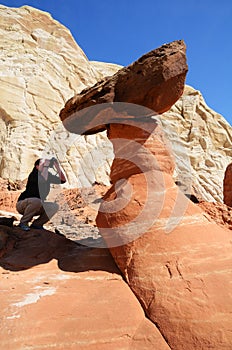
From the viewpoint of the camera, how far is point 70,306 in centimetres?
212

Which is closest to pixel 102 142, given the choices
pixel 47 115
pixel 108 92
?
pixel 47 115

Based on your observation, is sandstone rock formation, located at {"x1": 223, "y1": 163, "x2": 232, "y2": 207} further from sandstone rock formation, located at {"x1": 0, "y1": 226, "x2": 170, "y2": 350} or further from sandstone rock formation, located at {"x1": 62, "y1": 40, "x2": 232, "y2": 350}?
sandstone rock formation, located at {"x1": 0, "y1": 226, "x2": 170, "y2": 350}

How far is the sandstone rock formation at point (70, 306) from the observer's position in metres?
1.84

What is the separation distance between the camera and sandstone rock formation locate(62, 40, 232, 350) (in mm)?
1912

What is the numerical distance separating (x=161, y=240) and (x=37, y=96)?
41.6 feet

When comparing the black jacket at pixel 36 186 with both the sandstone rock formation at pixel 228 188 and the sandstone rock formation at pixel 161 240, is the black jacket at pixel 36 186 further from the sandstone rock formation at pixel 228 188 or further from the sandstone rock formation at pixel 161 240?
the sandstone rock formation at pixel 228 188

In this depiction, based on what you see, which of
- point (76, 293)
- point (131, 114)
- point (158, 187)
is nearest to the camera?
point (76, 293)

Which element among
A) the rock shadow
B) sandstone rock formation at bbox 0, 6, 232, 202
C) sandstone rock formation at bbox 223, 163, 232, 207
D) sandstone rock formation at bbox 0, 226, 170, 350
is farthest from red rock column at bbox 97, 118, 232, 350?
sandstone rock formation at bbox 0, 6, 232, 202

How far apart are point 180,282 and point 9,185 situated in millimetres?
8616

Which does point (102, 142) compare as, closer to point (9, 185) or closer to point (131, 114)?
point (9, 185)

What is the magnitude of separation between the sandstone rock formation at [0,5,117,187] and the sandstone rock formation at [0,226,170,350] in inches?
350

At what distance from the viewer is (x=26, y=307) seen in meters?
2.07

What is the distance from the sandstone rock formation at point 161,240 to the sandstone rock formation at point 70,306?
13cm

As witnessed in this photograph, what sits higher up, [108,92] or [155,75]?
[155,75]
